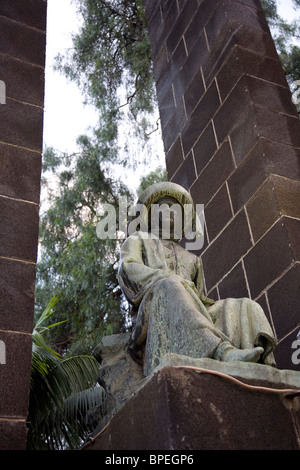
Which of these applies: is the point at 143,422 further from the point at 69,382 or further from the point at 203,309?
the point at 69,382

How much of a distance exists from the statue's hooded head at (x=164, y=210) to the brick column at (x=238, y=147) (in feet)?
3.19

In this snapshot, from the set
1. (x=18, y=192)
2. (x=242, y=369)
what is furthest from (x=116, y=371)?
(x=18, y=192)

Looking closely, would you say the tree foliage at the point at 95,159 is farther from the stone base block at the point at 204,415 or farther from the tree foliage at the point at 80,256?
the stone base block at the point at 204,415

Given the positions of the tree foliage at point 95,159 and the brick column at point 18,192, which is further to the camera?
the tree foliage at point 95,159

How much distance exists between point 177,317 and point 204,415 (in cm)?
69

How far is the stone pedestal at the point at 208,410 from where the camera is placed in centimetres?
245

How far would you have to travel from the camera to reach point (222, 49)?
21.7 ft

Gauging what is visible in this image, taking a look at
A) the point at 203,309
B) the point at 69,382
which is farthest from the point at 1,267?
the point at 69,382

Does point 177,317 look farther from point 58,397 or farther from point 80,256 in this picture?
point 80,256

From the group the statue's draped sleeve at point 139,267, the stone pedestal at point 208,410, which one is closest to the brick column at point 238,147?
the statue's draped sleeve at point 139,267

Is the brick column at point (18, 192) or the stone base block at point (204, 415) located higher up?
the brick column at point (18, 192)

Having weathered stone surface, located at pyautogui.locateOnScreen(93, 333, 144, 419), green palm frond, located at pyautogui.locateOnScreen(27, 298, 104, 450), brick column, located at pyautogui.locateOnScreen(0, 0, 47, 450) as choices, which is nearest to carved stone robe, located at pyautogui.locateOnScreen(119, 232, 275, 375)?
weathered stone surface, located at pyautogui.locateOnScreen(93, 333, 144, 419)

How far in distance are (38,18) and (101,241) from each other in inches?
240

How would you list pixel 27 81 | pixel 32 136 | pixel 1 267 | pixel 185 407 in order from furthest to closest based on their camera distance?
1. pixel 27 81
2. pixel 32 136
3. pixel 1 267
4. pixel 185 407
